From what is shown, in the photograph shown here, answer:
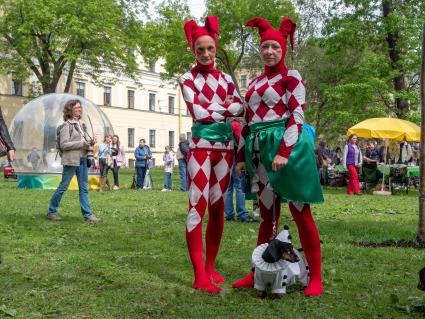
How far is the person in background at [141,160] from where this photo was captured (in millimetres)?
19750

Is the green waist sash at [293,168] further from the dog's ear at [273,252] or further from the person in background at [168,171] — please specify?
the person in background at [168,171]

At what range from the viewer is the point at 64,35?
3158 cm

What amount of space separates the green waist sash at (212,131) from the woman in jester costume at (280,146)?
0.17m

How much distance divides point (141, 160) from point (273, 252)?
623 inches

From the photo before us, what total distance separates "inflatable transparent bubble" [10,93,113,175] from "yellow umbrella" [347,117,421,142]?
964cm

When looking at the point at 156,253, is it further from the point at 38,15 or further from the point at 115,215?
the point at 38,15

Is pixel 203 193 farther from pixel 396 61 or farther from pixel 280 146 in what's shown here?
pixel 396 61

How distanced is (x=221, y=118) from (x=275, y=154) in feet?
2.16

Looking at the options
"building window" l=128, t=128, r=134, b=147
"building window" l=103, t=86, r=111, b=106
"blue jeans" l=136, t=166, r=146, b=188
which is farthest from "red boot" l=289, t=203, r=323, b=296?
"building window" l=128, t=128, r=134, b=147

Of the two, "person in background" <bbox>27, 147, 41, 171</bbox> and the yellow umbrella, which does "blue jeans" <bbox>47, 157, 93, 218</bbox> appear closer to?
"person in background" <bbox>27, 147, 41, 171</bbox>

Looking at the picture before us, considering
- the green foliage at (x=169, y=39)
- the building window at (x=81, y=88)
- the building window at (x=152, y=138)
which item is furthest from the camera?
the building window at (x=152, y=138)

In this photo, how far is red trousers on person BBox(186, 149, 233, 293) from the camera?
486 centimetres

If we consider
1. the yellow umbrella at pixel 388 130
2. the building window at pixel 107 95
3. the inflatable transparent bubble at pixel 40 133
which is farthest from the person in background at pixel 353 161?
the building window at pixel 107 95

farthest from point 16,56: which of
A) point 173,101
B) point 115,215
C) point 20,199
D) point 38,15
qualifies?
point 173,101
